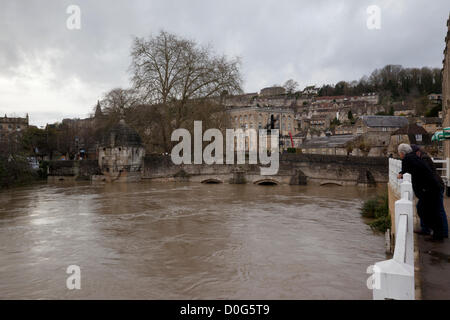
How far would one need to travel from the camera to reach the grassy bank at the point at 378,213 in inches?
383

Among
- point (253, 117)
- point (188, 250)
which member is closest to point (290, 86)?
point (253, 117)

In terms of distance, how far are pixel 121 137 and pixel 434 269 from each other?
24.3 meters

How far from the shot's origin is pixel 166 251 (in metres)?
8.43

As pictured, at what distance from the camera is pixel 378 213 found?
11.4m

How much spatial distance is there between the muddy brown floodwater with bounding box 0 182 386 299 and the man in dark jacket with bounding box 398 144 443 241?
1.45m

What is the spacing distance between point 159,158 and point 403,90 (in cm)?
6965

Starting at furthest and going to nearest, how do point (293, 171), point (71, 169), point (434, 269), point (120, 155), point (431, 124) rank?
point (431, 124), point (71, 169), point (120, 155), point (293, 171), point (434, 269)

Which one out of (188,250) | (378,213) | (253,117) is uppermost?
(253,117)

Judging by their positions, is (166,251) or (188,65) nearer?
(166,251)

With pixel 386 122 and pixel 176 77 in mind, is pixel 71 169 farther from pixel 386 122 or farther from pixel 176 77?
pixel 386 122

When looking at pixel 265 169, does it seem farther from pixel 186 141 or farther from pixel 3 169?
pixel 3 169

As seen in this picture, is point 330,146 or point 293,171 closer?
point 293,171
